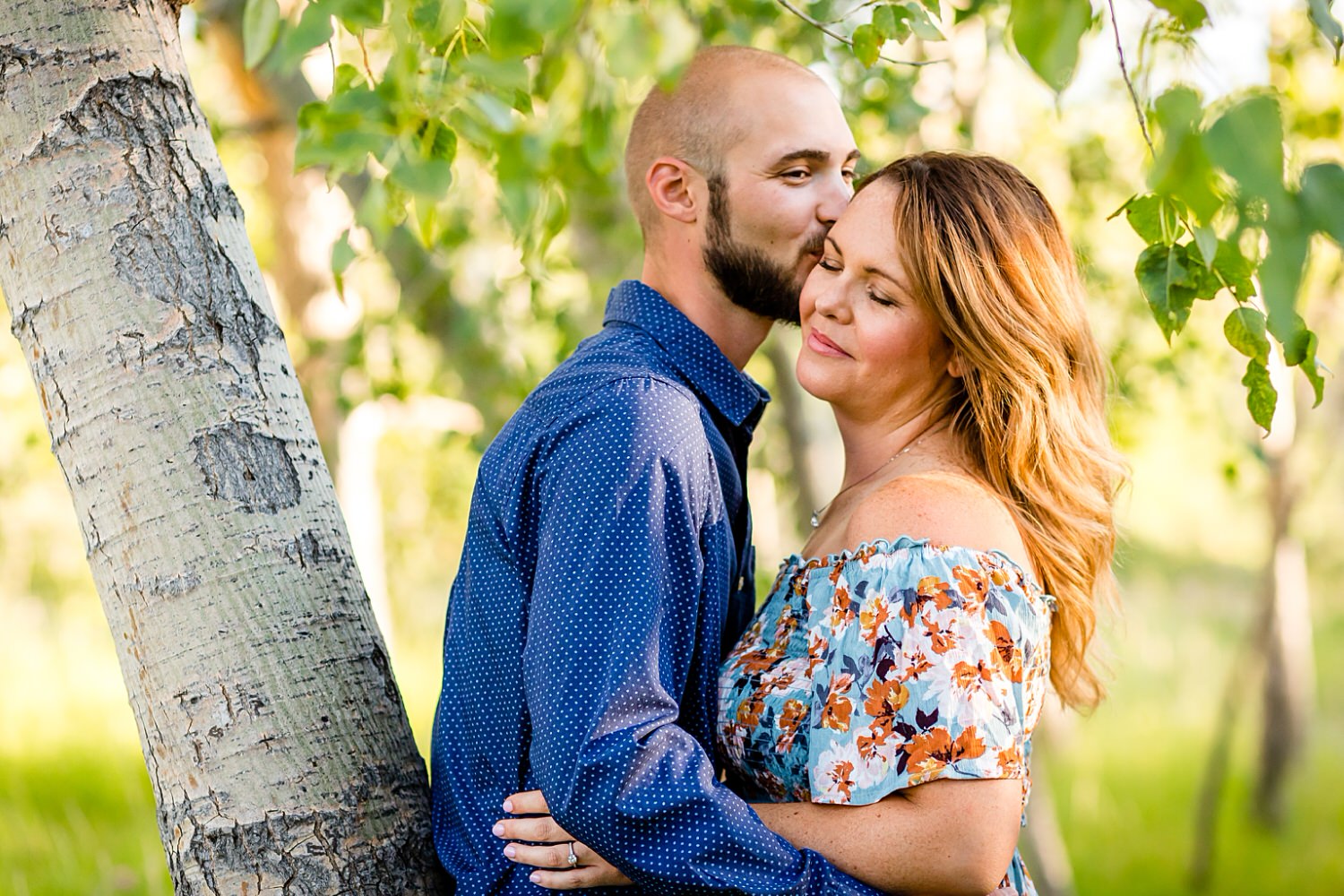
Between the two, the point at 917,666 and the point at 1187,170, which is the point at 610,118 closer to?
the point at 917,666

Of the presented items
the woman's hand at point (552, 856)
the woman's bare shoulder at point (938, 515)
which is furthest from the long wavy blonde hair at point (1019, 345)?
the woman's hand at point (552, 856)

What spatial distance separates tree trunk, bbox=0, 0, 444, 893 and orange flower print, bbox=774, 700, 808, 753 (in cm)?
58

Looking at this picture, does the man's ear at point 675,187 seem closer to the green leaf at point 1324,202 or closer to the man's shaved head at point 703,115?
the man's shaved head at point 703,115

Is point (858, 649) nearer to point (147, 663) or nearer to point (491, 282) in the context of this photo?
point (147, 663)

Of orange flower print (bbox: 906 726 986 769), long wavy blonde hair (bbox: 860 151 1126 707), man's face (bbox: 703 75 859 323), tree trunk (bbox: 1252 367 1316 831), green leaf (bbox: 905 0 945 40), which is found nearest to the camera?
orange flower print (bbox: 906 726 986 769)

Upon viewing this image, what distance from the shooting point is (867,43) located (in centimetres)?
175

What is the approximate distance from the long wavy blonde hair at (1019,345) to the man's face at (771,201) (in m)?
0.16

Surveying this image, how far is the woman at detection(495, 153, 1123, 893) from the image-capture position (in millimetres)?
1598

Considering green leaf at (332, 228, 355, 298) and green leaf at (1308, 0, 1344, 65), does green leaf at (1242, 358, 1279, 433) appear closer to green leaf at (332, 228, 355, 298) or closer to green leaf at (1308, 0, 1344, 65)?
green leaf at (1308, 0, 1344, 65)

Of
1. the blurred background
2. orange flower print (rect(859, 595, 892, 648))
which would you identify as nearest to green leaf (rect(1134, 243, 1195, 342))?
the blurred background

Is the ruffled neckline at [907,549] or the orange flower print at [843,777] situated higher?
the ruffled neckline at [907,549]

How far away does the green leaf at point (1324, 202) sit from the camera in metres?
0.83

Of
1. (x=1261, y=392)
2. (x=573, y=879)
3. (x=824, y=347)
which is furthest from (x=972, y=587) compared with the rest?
(x=573, y=879)

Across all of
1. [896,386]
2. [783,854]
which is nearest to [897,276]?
[896,386]
